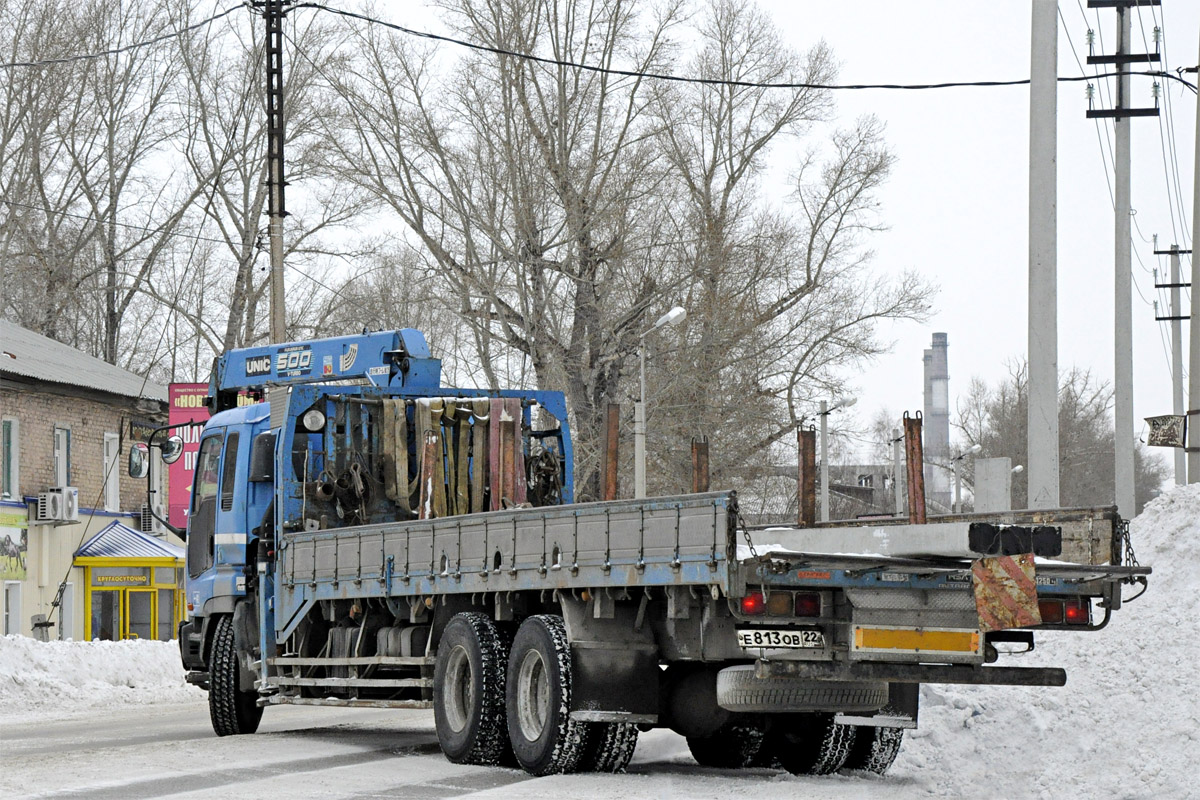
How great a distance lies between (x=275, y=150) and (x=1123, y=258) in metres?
14.9

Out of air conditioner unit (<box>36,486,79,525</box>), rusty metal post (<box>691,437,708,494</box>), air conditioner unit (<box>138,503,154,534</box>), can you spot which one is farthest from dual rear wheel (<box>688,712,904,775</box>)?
air conditioner unit (<box>138,503,154,534</box>)

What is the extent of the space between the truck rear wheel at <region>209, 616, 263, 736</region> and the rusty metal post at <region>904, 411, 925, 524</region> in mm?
7521

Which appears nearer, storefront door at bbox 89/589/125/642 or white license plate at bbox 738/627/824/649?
white license plate at bbox 738/627/824/649

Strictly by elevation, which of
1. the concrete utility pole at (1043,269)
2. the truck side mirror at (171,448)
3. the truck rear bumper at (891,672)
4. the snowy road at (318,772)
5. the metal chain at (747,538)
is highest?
the concrete utility pole at (1043,269)

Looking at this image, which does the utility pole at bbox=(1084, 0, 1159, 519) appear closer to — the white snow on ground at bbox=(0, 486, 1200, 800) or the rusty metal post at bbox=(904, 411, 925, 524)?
the white snow on ground at bbox=(0, 486, 1200, 800)

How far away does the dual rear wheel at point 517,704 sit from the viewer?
36.7ft

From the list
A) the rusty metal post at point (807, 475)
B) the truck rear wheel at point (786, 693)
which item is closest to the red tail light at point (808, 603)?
the truck rear wheel at point (786, 693)

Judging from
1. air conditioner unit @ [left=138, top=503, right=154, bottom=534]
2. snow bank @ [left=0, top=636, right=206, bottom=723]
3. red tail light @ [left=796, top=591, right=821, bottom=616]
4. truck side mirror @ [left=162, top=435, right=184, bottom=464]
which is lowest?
snow bank @ [left=0, top=636, right=206, bottom=723]

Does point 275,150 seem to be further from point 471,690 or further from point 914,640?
point 914,640

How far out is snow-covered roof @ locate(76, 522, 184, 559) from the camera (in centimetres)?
3928

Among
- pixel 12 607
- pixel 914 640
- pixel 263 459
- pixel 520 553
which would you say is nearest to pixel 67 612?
pixel 12 607

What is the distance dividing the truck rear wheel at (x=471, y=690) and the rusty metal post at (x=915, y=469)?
11.0ft

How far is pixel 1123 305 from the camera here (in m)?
29.6

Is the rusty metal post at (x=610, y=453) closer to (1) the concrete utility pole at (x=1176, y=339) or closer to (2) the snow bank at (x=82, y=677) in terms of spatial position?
(2) the snow bank at (x=82, y=677)
